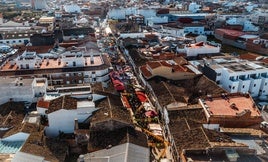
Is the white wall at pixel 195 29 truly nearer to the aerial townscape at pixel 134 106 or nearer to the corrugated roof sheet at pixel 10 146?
the aerial townscape at pixel 134 106

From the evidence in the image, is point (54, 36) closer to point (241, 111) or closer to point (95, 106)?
point (95, 106)

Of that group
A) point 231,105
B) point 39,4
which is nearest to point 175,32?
point 231,105

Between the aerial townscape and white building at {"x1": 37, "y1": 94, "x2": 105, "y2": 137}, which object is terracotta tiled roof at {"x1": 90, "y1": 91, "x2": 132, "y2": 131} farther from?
white building at {"x1": 37, "y1": 94, "x2": 105, "y2": 137}

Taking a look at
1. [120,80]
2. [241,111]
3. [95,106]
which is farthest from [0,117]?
[241,111]

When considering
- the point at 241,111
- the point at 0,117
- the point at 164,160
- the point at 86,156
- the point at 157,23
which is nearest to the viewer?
the point at 86,156

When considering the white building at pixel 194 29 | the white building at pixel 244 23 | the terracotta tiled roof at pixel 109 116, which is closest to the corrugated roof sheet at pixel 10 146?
the terracotta tiled roof at pixel 109 116

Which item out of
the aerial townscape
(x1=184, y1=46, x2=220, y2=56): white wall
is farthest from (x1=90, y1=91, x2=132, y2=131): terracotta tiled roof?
(x1=184, y1=46, x2=220, y2=56): white wall

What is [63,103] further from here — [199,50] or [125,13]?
[125,13]

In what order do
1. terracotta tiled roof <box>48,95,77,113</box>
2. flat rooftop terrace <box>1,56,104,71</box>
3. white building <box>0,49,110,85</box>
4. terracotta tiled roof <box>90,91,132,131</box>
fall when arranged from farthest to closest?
flat rooftop terrace <box>1,56,104,71</box>, white building <box>0,49,110,85</box>, terracotta tiled roof <box>48,95,77,113</box>, terracotta tiled roof <box>90,91,132,131</box>
